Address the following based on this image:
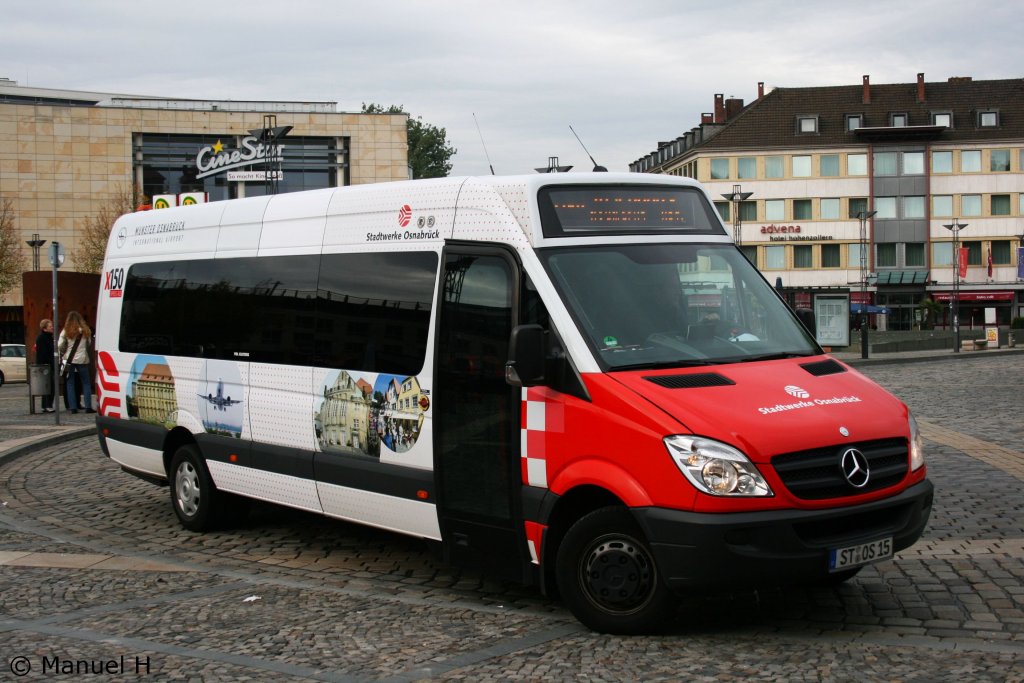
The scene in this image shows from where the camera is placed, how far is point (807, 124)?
90562mm

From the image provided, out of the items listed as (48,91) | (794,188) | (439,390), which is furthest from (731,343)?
(48,91)

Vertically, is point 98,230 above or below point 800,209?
below

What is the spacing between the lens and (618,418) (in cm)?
635

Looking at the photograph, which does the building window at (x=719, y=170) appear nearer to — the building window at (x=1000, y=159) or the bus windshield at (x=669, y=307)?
the building window at (x=1000, y=159)

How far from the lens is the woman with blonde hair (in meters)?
22.3

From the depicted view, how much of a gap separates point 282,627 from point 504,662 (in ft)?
4.80

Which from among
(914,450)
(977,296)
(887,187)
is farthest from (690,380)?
(887,187)

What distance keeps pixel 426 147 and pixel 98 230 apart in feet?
175

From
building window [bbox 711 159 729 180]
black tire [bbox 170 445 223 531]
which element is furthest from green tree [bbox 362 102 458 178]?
black tire [bbox 170 445 223 531]

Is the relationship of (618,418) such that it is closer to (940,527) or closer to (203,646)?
(203,646)

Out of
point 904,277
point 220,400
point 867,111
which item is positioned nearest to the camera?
point 220,400

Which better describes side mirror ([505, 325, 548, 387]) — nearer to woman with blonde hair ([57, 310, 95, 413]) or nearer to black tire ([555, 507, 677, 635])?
black tire ([555, 507, 677, 635])

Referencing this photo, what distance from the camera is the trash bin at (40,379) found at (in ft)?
73.8

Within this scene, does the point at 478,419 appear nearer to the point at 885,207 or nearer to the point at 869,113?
the point at 885,207
